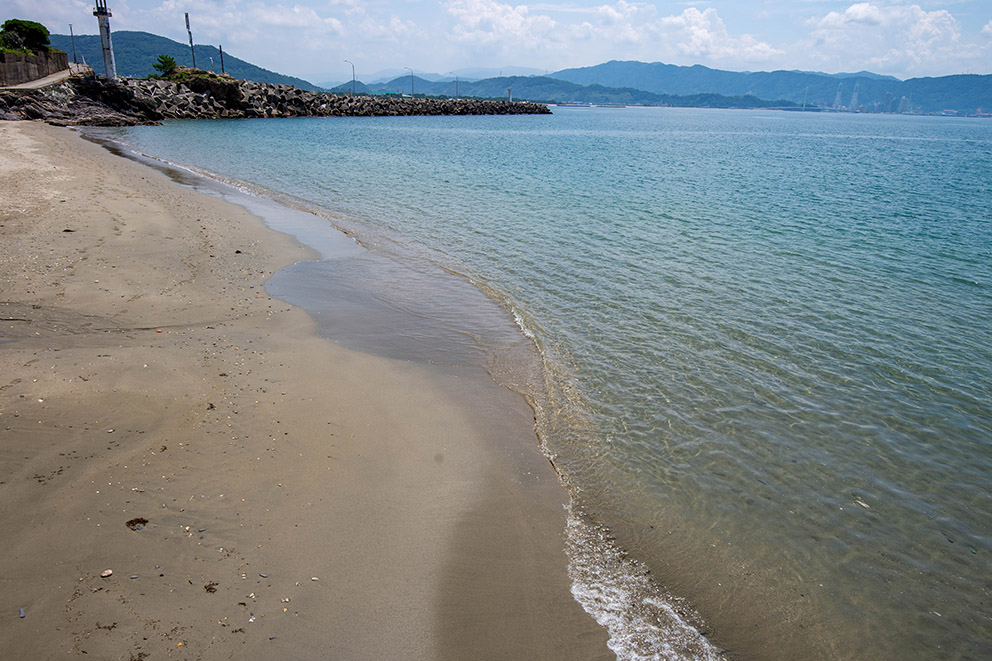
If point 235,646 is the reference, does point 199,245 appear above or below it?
above

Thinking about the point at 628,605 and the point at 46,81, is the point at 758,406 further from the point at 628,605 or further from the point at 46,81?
the point at 46,81

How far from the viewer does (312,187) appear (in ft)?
86.9

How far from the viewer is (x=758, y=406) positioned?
8023 mm

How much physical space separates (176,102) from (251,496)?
82782mm

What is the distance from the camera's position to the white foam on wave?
434 cm

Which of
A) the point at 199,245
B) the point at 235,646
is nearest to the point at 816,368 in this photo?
the point at 235,646

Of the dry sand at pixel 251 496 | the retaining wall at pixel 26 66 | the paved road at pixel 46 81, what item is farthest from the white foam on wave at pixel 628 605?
the retaining wall at pixel 26 66

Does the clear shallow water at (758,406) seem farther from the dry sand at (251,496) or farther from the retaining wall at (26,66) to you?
the retaining wall at (26,66)

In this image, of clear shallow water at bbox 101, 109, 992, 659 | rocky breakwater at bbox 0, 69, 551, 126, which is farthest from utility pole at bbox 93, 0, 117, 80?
clear shallow water at bbox 101, 109, 992, 659

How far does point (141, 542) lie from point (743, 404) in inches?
294

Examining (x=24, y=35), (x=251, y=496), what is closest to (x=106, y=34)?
(x=24, y=35)

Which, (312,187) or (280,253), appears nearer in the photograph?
(280,253)

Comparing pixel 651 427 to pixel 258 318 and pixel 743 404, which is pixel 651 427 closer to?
pixel 743 404

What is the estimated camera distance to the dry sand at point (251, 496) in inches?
163
